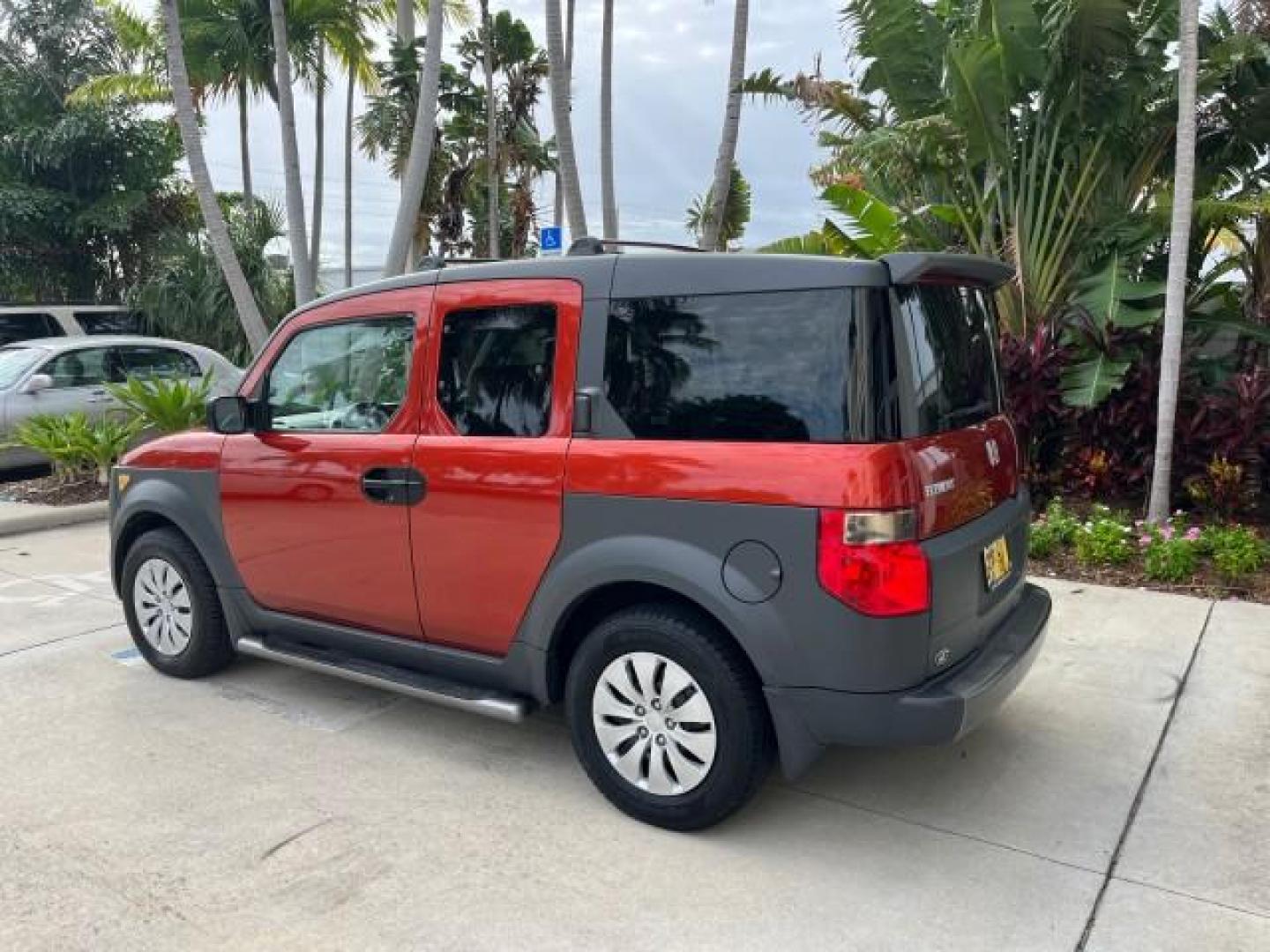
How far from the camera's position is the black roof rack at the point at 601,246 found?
Answer: 3.69 metres

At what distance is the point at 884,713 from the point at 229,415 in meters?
2.94

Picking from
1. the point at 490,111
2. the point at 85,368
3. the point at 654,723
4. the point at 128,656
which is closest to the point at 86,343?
the point at 85,368

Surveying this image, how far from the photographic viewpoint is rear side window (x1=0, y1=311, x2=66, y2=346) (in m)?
11.9

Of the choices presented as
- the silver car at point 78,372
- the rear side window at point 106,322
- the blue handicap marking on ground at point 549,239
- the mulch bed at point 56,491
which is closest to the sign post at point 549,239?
the blue handicap marking on ground at point 549,239

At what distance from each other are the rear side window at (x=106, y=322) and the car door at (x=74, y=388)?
2944 mm

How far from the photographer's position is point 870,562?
2.88 m

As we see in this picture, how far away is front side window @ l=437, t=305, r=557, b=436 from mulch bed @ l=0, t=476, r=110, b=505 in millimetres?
6540

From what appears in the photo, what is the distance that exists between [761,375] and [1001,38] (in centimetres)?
556

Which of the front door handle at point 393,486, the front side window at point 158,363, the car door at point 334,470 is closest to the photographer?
the front door handle at point 393,486

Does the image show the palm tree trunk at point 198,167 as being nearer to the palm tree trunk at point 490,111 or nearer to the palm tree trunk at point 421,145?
the palm tree trunk at point 421,145

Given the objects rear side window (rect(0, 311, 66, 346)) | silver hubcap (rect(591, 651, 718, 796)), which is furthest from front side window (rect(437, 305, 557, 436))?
rear side window (rect(0, 311, 66, 346))

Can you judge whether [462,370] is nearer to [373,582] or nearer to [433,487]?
[433,487]

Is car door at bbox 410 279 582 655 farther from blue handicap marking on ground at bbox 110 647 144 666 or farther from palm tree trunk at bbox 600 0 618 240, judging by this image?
palm tree trunk at bbox 600 0 618 240

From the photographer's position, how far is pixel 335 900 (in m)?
2.94
